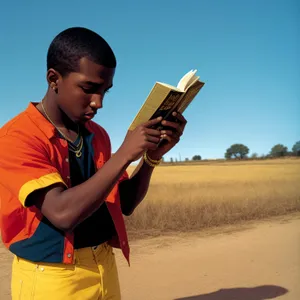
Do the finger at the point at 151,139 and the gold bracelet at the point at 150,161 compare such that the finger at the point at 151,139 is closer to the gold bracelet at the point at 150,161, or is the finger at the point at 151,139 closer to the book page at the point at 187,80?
the book page at the point at 187,80

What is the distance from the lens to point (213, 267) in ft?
19.0

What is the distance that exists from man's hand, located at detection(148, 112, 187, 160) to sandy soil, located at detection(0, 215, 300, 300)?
2.99 m

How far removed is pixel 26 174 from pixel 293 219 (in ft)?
28.4

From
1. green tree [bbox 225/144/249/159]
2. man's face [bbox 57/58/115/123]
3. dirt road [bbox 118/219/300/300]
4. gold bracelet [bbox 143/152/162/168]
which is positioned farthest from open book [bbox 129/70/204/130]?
green tree [bbox 225/144/249/159]

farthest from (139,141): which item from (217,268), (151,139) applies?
(217,268)

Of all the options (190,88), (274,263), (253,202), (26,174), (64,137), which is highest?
(190,88)

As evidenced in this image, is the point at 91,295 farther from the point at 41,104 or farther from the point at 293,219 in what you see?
the point at 293,219

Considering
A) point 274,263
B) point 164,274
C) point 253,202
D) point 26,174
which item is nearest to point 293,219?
point 253,202

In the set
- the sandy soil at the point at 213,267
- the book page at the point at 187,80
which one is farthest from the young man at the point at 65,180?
the sandy soil at the point at 213,267

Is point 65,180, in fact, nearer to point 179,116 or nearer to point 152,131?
point 152,131

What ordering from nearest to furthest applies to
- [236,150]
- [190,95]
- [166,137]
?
[166,137], [190,95], [236,150]

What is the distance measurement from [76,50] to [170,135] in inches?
26.3

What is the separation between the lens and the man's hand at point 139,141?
177cm

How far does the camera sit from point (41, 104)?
83.0 inches
